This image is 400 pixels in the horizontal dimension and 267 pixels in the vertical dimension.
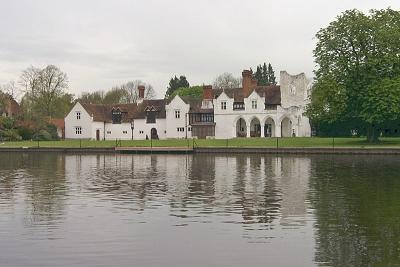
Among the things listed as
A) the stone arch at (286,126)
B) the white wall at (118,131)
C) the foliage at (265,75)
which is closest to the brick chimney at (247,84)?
the stone arch at (286,126)

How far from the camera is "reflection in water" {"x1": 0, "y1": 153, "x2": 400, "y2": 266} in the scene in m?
14.0

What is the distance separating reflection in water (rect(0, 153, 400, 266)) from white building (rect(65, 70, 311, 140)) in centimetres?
5543

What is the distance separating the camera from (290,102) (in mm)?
87375

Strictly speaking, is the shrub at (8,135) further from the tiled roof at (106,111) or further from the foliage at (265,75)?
the foliage at (265,75)

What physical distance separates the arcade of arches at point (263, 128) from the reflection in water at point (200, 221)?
55.2 meters

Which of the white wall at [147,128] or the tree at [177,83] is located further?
the tree at [177,83]

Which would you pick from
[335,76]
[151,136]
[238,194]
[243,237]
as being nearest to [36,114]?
[151,136]

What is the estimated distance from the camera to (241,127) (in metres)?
92.7

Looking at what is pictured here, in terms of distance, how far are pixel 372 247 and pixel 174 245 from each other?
4.99m

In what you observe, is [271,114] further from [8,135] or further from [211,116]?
[8,135]

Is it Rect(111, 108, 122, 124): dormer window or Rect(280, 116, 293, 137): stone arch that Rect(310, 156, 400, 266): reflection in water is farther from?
Rect(111, 108, 122, 124): dormer window

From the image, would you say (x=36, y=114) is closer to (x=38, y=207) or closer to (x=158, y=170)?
(x=158, y=170)

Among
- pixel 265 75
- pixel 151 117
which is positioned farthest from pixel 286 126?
pixel 265 75

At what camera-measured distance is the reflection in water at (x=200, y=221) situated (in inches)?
551
